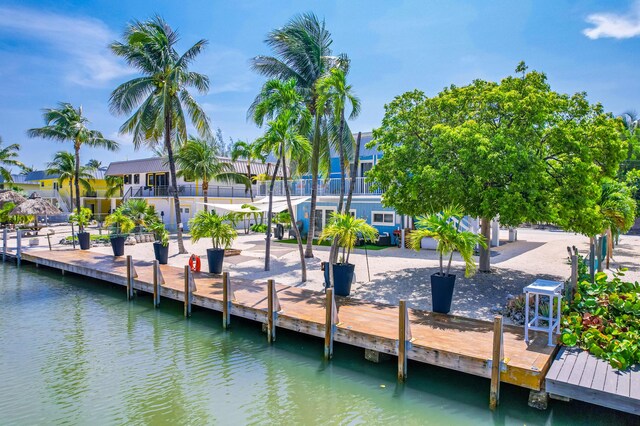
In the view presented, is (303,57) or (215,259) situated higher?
(303,57)

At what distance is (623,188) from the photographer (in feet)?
54.5

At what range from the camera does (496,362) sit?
630cm

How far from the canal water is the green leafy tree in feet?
15.8

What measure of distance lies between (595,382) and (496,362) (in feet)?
4.14

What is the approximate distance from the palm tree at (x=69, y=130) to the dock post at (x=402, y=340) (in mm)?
31627

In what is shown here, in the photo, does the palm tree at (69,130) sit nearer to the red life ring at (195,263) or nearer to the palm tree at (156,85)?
the palm tree at (156,85)

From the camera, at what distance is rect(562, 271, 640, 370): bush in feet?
20.8

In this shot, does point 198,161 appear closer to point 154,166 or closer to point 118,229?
point 154,166

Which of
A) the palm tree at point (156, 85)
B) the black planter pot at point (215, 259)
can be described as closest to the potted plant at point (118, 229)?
the palm tree at point (156, 85)

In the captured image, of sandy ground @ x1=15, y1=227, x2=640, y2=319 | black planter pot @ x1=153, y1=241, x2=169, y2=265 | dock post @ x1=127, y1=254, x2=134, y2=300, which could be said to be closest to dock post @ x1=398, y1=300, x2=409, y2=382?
sandy ground @ x1=15, y1=227, x2=640, y2=319

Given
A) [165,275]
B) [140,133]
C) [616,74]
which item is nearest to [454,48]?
[616,74]

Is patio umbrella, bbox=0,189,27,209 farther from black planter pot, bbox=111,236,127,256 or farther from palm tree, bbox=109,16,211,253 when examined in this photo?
black planter pot, bbox=111,236,127,256

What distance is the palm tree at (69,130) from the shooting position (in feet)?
105

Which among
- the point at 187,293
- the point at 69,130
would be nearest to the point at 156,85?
the point at 187,293
